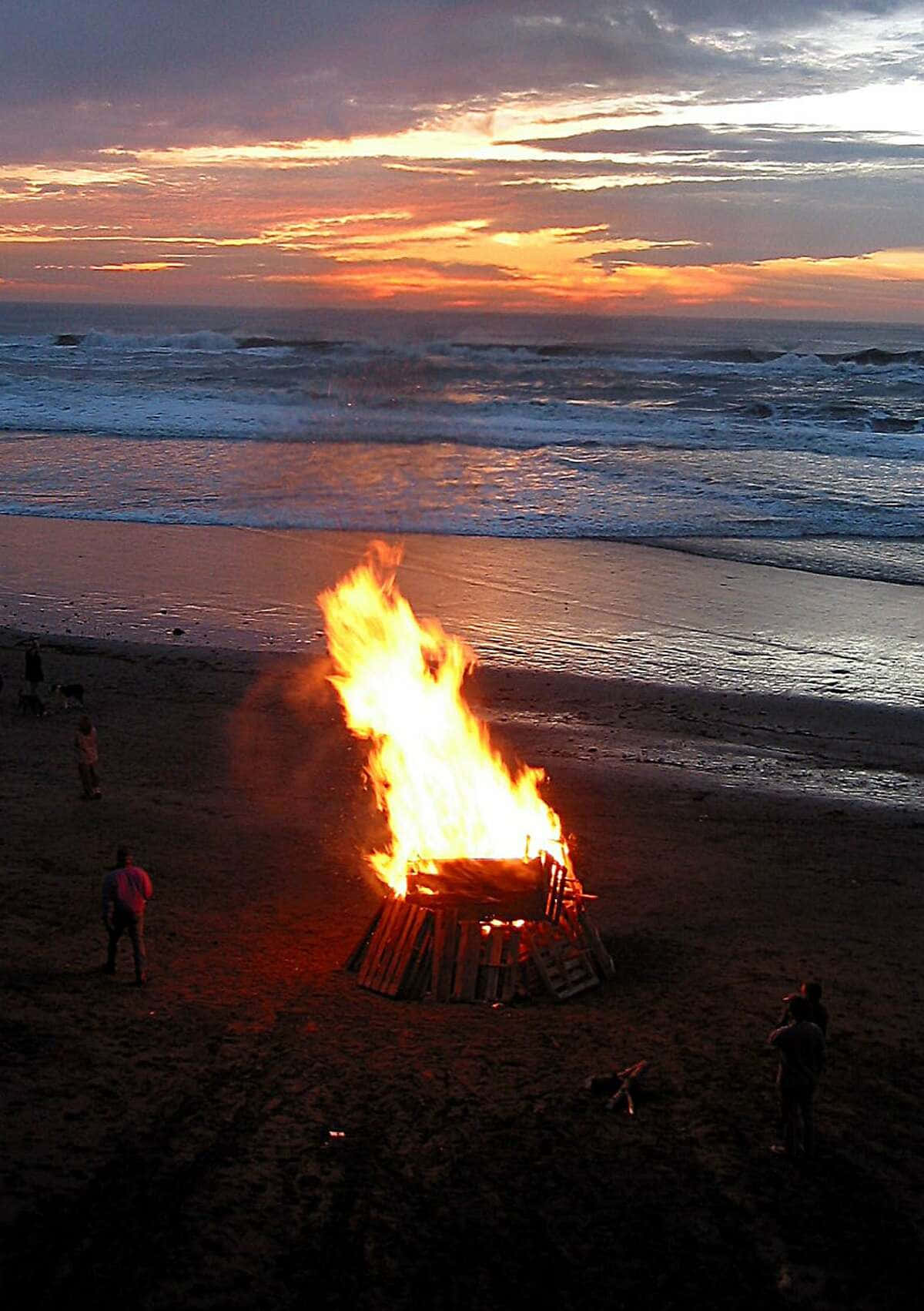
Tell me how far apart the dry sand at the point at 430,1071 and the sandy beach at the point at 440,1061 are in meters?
0.03

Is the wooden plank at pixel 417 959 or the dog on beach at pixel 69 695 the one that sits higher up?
the wooden plank at pixel 417 959

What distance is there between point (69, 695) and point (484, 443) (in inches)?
1169

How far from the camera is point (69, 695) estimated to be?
1886 centimetres

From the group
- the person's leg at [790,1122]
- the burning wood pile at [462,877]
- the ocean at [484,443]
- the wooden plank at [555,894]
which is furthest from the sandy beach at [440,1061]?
the ocean at [484,443]

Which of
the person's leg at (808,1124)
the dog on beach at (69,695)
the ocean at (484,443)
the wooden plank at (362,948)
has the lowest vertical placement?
the dog on beach at (69,695)

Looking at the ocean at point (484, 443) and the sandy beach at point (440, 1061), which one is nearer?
the sandy beach at point (440, 1061)

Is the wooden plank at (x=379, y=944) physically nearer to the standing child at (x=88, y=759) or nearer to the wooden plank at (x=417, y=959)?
the wooden plank at (x=417, y=959)

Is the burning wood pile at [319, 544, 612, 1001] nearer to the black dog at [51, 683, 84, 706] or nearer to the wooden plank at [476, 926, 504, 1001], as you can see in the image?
the wooden plank at [476, 926, 504, 1001]

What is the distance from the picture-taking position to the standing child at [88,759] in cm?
1461

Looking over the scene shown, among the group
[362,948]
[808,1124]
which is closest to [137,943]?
[362,948]

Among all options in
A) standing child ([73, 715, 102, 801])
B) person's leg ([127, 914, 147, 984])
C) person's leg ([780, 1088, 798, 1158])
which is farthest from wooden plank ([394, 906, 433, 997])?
standing child ([73, 715, 102, 801])

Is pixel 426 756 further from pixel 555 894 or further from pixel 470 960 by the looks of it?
pixel 470 960

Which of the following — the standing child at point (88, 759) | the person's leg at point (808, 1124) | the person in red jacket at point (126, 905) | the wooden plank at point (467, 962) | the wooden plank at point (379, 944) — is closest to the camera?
the person's leg at point (808, 1124)

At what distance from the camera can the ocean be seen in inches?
1284
